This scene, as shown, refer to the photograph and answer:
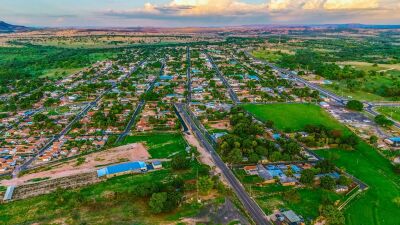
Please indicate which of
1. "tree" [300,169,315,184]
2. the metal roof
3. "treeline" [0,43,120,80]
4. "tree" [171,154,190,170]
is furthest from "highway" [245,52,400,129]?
"treeline" [0,43,120,80]

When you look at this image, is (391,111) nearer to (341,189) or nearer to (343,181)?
(343,181)

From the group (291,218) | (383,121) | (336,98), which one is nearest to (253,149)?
(291,218)

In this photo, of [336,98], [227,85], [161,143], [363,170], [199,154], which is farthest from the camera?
[227,85]

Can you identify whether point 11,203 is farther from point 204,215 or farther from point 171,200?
point 204,215

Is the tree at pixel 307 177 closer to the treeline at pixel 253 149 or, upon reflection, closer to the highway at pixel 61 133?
the treeline at pixel 253 149

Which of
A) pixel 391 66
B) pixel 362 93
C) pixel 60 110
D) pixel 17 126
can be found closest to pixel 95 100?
pixel 60 110

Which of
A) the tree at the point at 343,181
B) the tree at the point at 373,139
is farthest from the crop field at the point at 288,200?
the tree at the point at 373,139
